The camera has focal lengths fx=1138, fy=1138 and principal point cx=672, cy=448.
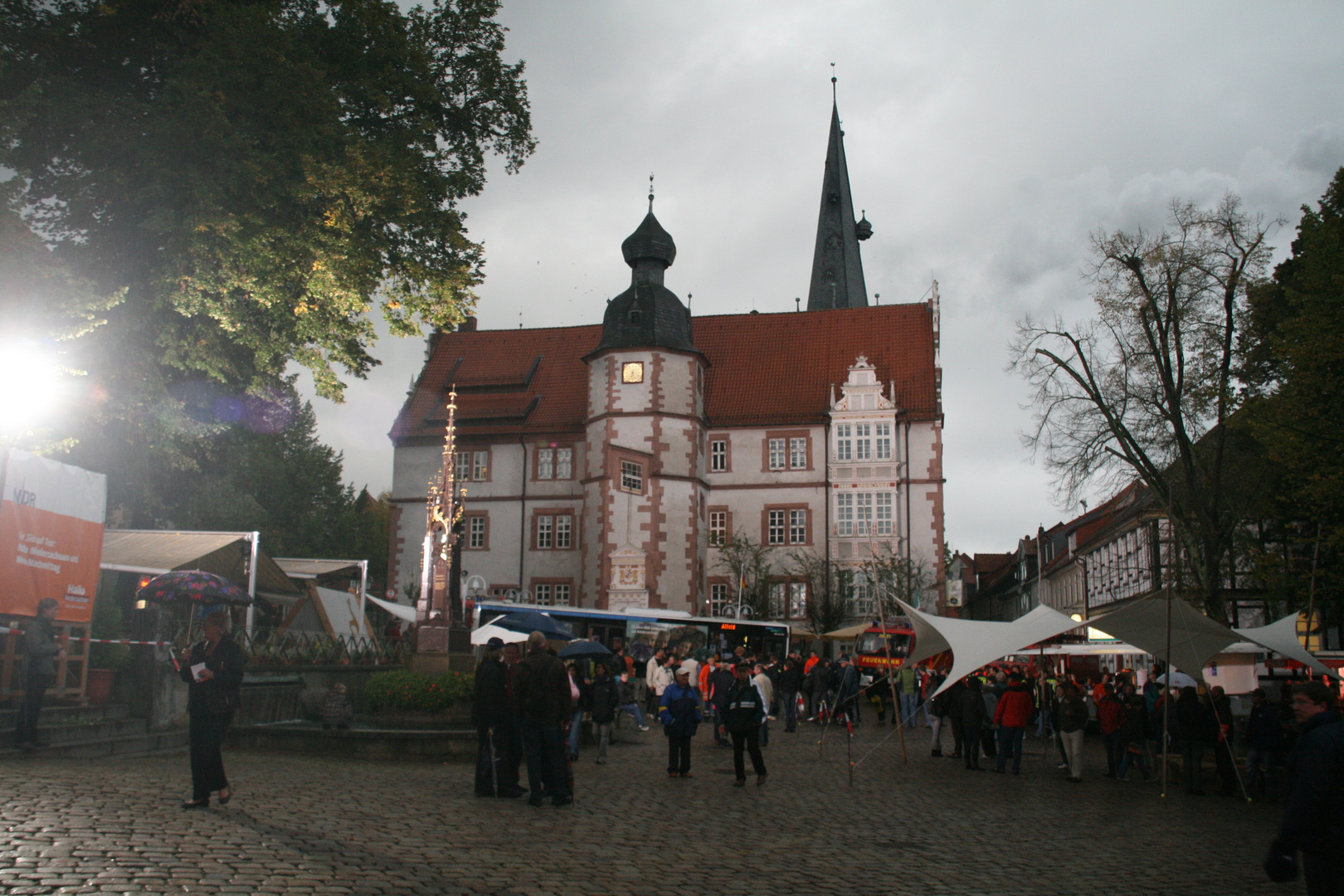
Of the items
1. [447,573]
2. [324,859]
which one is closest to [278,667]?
[447,573]

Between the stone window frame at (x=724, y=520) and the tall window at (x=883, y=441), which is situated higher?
the tall window at (x=883, y=441)

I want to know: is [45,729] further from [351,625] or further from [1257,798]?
[351,625]

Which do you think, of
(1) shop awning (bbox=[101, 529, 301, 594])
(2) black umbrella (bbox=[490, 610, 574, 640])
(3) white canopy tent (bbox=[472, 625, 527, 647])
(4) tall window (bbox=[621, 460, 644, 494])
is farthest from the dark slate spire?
(3) white canopy tent (bbox=[472, 625, 527, 647])

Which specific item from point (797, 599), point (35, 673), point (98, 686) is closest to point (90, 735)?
point (98, 686)

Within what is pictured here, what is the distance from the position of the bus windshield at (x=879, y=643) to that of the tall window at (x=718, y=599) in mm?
11705

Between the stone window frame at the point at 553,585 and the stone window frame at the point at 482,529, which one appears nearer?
the stone window frame at the point at 553,585

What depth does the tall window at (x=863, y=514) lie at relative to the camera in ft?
160

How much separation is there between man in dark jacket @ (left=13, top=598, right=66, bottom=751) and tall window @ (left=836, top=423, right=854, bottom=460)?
39.1 metres

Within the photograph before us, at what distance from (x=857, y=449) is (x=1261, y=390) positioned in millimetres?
19906

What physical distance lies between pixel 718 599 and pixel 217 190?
1335 inches

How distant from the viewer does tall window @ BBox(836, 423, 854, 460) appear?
49.4m

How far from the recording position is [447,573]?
81.8 feet

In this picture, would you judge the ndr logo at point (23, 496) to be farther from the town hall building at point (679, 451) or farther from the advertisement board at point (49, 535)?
the town hall building at point (679, 451)

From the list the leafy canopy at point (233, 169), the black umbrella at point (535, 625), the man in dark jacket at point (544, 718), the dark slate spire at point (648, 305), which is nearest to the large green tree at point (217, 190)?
the leafy canopy at point (233, 169)
